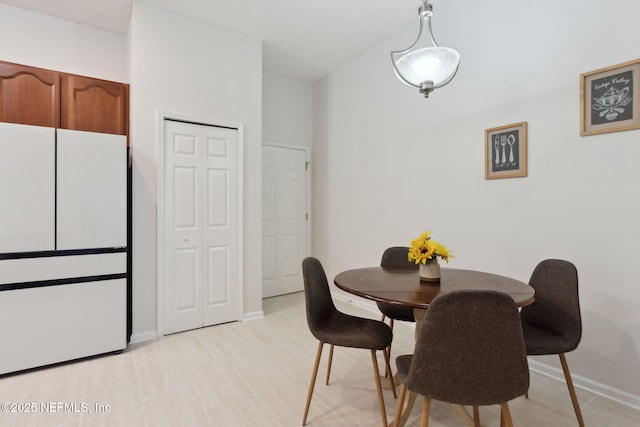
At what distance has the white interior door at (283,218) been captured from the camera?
4.44 m

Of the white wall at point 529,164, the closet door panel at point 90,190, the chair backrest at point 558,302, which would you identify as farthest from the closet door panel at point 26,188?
the chair backrest at point 558,302

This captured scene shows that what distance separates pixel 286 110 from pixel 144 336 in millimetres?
3333

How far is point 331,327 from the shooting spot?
1897 millimetres

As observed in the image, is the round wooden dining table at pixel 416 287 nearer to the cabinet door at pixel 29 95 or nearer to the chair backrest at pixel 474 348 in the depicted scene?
the chair backrest at pixel 474 348

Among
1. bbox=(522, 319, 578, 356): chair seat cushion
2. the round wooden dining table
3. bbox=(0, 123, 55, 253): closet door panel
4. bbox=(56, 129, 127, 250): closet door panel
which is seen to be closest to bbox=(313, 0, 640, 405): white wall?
bbox=(522, 319, 578, 356): chair seat cushion

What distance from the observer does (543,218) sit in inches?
93.0

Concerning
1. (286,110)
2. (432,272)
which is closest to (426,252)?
(432,272)

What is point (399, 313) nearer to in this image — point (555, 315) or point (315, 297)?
point (315, 297)

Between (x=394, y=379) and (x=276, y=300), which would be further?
(x=276, y=300)

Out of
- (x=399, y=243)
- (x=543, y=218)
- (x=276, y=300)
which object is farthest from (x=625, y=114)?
(x=276, y=300)

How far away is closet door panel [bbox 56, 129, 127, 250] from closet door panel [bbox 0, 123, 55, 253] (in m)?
0.06

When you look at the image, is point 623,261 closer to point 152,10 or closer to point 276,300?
point 276,300

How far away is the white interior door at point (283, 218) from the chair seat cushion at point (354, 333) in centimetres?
256

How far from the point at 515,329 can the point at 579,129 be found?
178 centimetres
